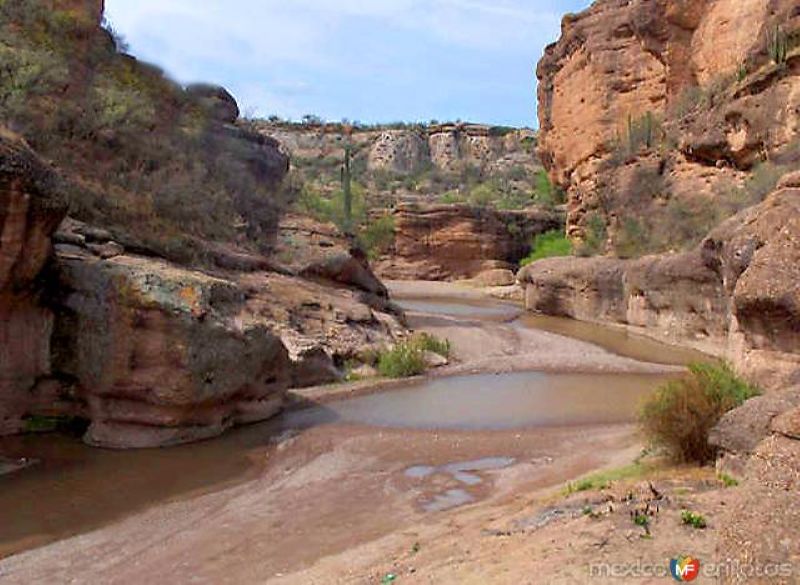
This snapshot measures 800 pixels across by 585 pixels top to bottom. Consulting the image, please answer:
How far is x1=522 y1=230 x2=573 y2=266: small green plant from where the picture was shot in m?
40.2

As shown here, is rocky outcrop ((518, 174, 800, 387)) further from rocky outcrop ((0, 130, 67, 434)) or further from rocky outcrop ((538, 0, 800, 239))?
rocky outcrop ((0, 130, 67, 434))

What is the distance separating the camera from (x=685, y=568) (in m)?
3.95

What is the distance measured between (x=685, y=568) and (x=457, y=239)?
42.5 meters

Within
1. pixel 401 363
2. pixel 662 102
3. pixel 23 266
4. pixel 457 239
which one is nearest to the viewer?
pixel 23 266

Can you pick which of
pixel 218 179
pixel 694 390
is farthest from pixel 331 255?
pixel 694 390

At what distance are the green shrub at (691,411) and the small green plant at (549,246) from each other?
3027 centimetres

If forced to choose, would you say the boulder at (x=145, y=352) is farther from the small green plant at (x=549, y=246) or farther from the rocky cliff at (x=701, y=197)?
the small green plant at (x=549, y=246)

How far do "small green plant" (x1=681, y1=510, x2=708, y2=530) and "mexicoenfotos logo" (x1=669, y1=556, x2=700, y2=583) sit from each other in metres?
0.61

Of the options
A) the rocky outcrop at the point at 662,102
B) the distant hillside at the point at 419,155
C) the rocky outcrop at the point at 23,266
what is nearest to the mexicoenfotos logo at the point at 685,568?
the rocky outcrop at the point at 23,266

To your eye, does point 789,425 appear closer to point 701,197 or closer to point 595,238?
point 701,197

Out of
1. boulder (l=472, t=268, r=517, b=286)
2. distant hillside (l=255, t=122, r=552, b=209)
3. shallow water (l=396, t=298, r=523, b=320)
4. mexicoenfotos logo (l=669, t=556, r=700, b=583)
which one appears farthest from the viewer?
distant hillside (l=255, t=122, r=552, b=209)

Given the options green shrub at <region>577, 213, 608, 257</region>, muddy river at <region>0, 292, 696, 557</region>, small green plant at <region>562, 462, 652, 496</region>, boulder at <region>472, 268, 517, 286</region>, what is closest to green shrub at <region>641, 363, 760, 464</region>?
small green plant at <region>562, 462, 652, 496</region>

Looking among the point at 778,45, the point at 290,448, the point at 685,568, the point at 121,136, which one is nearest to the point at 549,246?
the point at 778,45

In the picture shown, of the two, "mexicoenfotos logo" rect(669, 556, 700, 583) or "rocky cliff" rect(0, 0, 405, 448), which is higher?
"rocky cliff" rect(0, 0, 405, 448)
